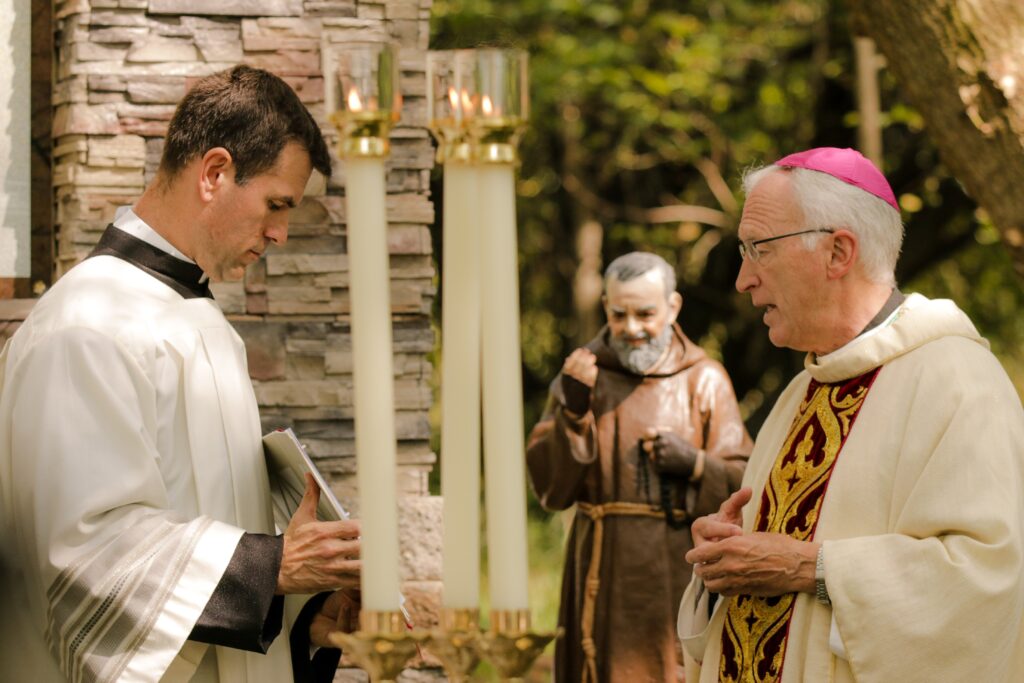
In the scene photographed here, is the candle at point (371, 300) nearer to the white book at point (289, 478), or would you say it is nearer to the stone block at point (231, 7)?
the white book at point (289, 478)

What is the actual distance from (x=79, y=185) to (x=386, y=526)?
298 centimetres

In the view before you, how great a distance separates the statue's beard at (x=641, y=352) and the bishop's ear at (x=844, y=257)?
82.6 inches

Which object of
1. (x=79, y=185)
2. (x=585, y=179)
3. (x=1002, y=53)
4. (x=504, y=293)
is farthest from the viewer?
(x=585, y=179)

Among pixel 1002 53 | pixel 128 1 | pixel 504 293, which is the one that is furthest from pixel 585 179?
pixel 504 293

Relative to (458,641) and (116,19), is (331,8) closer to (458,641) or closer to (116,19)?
(116,19)

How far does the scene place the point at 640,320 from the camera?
5.20m

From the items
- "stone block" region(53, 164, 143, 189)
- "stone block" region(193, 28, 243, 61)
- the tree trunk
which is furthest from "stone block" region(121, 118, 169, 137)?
the tree trunk

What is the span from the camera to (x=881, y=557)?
2869 millimetres

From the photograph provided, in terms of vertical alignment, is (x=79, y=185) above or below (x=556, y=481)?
above

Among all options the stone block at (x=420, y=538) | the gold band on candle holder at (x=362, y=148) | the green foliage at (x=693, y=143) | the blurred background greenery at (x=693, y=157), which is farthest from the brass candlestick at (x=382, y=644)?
the green foliage at (x=693, y=143)

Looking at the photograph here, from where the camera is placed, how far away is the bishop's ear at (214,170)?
114 inches

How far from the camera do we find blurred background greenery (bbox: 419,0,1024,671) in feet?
37.7

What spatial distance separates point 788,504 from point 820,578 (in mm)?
293

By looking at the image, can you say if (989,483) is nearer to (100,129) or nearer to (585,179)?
(100,129)
